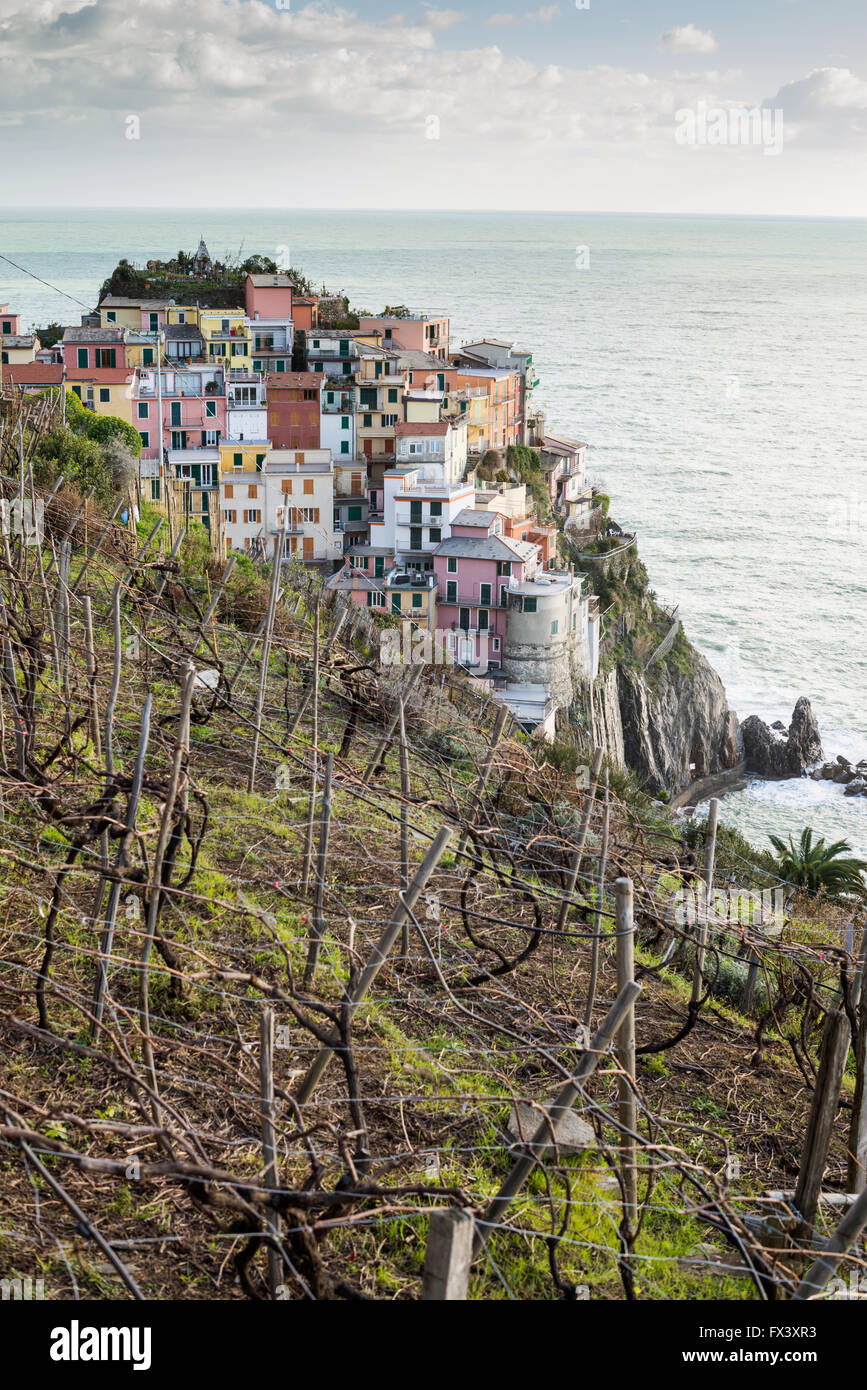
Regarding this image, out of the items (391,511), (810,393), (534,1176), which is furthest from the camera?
(810,393)

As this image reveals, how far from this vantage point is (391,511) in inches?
1314

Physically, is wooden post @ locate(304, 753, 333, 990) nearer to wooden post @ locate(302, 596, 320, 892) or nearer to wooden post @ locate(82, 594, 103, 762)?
wooden post @ locate(302, 596, 320, 892)

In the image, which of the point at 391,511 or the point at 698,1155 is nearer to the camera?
the point at 698,1155

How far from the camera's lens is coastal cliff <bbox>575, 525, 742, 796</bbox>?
34.9m

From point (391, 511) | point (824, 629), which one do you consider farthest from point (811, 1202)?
point (824, 629)

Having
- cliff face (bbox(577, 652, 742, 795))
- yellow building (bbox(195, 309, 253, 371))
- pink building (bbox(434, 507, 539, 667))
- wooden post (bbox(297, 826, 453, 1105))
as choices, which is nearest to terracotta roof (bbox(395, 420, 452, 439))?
yellow building (bbox(195, 309, 253, 371))

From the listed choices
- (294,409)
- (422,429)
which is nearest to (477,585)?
(422,429)

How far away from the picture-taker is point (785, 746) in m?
34.6

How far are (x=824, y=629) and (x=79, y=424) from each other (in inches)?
1241

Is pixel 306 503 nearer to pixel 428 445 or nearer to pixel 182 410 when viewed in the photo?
pixel 428 445

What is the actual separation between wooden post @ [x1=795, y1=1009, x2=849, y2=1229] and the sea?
2395cm
